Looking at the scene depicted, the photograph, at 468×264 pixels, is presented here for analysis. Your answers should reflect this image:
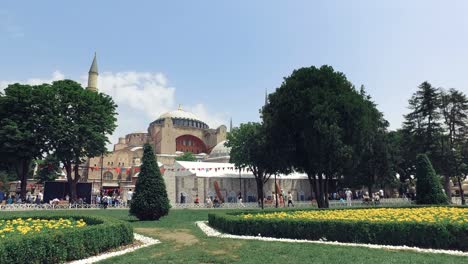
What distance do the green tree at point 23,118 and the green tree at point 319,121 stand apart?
59.0 feet

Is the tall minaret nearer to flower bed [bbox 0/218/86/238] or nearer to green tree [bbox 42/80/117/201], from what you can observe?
green tree [bbox 42/80/117/201]

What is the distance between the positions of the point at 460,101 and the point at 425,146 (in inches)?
216

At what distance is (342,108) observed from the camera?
2252 centimetres

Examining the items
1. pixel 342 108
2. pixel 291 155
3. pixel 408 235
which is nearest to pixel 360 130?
pixel 342 108

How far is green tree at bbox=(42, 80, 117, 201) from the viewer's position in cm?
2878

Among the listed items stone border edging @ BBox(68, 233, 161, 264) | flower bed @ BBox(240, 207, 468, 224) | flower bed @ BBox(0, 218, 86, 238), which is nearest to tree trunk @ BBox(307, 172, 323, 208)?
flower bed @ BBox(240, 207, 468, 224)

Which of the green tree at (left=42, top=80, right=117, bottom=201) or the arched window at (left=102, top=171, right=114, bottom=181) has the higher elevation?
the green tree at (left=42, top=80, right=117, bottom=201)

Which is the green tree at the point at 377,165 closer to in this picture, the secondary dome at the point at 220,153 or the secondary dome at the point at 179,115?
the secondary dome at the point at 220,153

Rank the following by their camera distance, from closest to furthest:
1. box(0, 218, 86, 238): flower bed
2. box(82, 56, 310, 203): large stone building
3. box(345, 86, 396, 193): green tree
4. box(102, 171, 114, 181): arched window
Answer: box(0, 218, 86, 238): flower bed, box(345, 86, 396, 193): green tree, box(82, 56, 310, 203): large stone building, box(102, 171, 114, 181): arched window

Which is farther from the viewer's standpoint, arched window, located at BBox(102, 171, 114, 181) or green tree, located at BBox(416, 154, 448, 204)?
arched window, located at BBox(102, 171, 114, 181)

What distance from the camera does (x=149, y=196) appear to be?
1534 centimetres

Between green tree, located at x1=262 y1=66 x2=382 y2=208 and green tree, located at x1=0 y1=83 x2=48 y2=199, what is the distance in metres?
18.0

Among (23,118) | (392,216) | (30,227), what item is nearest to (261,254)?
(392,216)

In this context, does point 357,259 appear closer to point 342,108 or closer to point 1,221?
point 1,221
